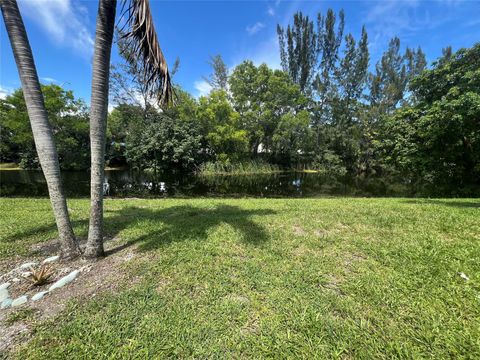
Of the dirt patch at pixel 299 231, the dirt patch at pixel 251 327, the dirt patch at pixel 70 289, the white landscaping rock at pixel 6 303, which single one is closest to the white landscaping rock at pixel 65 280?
the dirt patch at pixel 70 289

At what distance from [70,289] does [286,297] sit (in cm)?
252

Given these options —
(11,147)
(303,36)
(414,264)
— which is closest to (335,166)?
(303,36)

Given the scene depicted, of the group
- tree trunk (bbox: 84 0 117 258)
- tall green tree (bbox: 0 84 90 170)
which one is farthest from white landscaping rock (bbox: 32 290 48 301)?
tall green tree (bbox: 0 84 90 170)

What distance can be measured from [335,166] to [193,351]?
27931 millimetres

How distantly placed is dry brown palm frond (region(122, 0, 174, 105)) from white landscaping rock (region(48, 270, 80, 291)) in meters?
2.53

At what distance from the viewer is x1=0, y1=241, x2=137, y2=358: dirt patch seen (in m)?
2.03

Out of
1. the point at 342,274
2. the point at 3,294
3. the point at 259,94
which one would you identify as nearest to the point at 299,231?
the point at 342,274

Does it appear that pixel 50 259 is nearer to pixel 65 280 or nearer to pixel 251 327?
pixel 65 280

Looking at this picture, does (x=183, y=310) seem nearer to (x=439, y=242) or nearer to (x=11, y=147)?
(x=439, y=242)

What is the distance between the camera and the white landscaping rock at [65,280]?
104 inches

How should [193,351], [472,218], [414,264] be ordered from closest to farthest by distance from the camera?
[193,351], [414,264], [472,218]

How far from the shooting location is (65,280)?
9.00 feet

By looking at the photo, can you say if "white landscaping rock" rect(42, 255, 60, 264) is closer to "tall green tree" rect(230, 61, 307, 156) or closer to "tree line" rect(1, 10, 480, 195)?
"tree line" rect(1, 10, 480, 195)

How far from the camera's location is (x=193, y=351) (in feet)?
6.13
